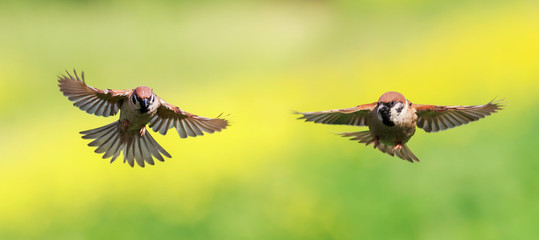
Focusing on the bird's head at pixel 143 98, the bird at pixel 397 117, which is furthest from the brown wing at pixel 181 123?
the bird at pixel 397 117

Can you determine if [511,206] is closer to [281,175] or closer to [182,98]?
[281,175]

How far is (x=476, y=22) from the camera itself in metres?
6.04

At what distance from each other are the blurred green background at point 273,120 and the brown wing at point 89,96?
1.52m

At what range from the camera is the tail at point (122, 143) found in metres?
2.67

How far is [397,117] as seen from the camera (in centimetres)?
244

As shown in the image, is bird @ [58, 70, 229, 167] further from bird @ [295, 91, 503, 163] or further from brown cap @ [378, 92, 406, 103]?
brown cap @ [378, 92, 406, 103]

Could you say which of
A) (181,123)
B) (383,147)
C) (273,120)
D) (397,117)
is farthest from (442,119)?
(273,120)

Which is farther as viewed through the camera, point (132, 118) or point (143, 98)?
point (132, 118)

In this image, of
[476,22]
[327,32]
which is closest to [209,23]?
[327,32]

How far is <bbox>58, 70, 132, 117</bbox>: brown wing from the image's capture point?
222 centimetres

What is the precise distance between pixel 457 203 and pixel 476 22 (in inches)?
79.4

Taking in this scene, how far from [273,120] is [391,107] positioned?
2.83 meters

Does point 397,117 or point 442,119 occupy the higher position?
point 442,119

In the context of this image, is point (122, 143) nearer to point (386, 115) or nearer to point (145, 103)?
point (145, 103)
